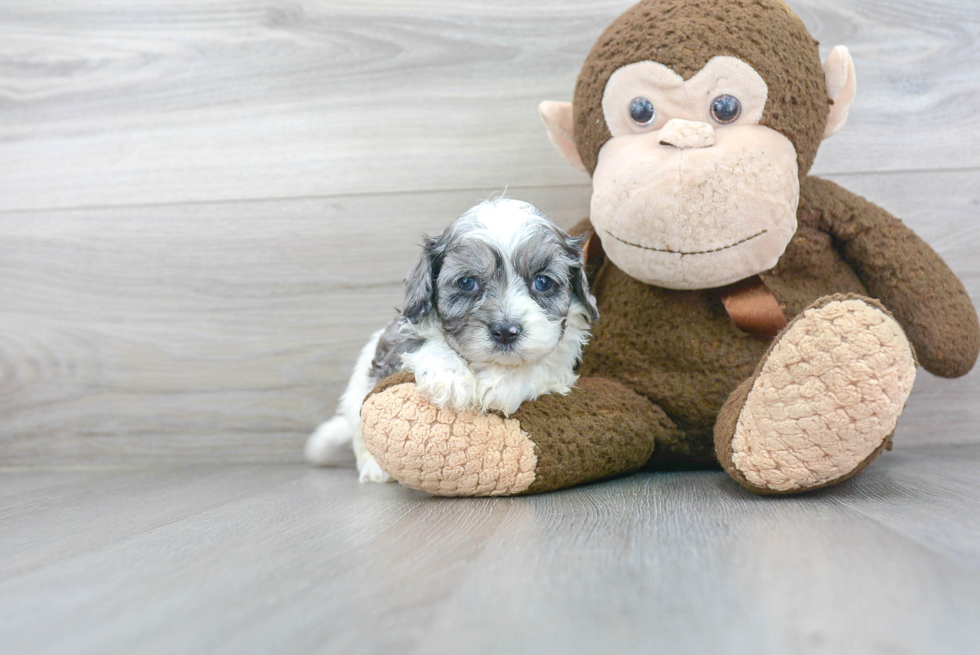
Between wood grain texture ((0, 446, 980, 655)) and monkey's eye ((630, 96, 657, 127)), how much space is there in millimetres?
639

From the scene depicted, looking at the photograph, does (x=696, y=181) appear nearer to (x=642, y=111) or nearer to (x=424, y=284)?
(x=642, y=111)

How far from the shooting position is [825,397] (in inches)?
40.2

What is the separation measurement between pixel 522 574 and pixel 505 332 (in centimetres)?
44

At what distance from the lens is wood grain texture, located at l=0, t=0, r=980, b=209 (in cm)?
173

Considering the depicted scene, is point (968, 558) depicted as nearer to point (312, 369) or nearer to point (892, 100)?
point (892, 100)

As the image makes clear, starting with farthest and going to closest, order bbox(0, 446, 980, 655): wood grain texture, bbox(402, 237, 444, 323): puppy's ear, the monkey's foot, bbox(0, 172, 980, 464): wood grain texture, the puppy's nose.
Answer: bbox(0, 172, 980, 464): wood grain texture, bbox(402, 237, 444, 323): puppy's ear, the puppy's nose, the monkey's foot, bbox(0, 446, 980, 655): wood grain texture

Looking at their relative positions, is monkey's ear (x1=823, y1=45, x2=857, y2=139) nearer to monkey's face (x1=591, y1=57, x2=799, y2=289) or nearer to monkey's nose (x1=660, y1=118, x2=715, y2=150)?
monkey's face (x1=591, y1=57, x2=799, y2=289)

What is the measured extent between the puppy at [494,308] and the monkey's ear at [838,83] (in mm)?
536

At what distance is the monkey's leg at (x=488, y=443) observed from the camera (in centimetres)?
118

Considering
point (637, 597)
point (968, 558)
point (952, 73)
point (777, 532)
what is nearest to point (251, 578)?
point (637, 597)

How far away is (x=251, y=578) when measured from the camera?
2.74ft

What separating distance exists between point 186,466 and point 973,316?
1771 mm

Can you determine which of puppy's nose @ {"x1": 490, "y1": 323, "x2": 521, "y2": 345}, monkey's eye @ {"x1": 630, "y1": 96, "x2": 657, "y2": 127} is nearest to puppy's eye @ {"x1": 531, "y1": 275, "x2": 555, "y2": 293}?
puppy's nose @ {"x1": 490, "y1": 323, "x2": 521, "y2": 345}

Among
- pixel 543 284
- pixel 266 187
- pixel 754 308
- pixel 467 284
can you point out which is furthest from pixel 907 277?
pixel 266 187
